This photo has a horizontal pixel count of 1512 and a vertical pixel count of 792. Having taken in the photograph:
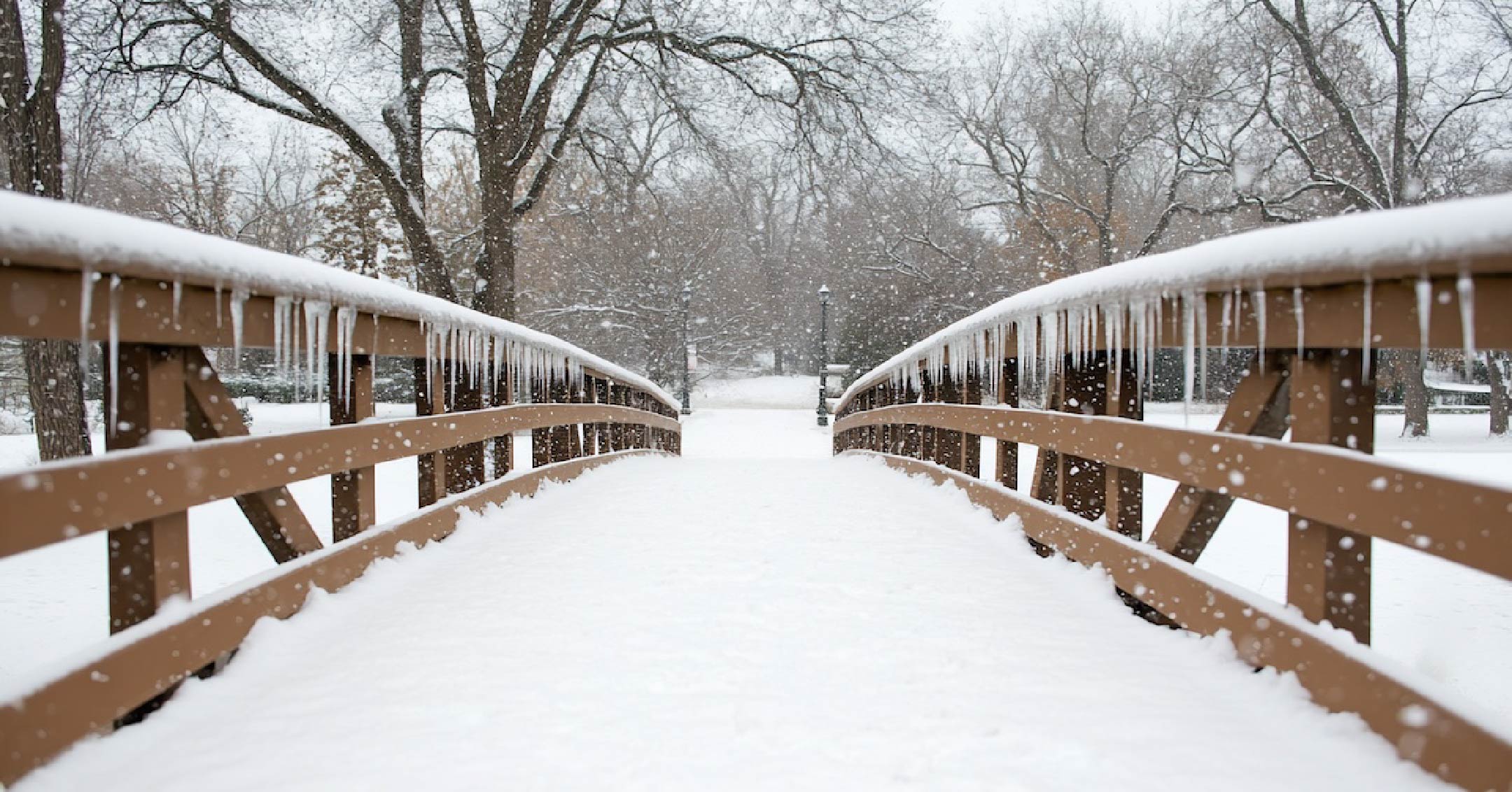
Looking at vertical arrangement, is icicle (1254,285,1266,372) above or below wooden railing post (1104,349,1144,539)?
above

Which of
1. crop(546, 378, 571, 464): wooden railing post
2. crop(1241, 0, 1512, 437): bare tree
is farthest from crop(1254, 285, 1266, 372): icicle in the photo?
crop(1241, 0, 1512, 437): bare tree

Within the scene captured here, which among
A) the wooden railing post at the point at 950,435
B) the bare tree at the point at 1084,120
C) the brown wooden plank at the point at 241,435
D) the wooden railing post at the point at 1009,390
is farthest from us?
the bare tree at the point at 1084,120

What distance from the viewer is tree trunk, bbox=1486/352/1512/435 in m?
20.8

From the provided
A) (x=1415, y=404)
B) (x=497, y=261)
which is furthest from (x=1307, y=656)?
(x=1415, y=404)

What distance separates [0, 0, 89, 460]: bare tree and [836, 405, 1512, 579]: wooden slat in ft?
29.9

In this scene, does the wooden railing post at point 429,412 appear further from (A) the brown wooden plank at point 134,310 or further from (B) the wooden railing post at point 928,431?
(B) the wooden railing post at point 928,431

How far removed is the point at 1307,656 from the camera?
215cm

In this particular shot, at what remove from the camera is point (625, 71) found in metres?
13.9

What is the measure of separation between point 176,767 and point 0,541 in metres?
0.61

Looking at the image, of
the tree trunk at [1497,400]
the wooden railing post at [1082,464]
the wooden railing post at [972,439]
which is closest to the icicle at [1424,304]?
the wooden railing post at [1082,464]

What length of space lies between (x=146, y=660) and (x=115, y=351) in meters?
0.71

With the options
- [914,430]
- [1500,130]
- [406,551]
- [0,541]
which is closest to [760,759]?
[0,541]

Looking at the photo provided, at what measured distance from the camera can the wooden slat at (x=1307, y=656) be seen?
5.50 feet

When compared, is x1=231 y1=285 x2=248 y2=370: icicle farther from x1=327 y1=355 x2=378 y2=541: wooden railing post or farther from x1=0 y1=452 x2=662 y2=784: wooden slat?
x1=327 y1=355 x2=378 y2=541: wooden railing post
